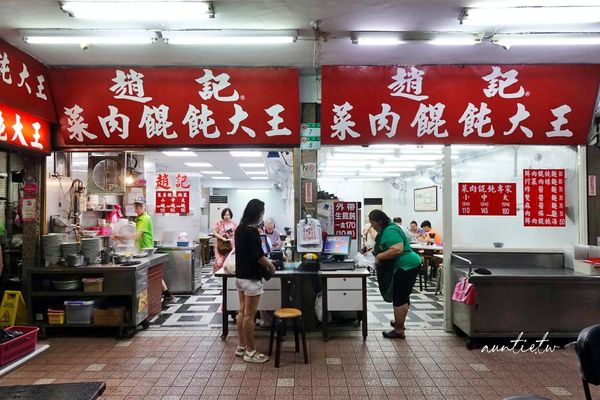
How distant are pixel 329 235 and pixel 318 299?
839mm

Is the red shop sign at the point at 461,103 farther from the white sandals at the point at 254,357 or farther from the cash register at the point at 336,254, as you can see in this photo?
the white sandals at the point at 254,357

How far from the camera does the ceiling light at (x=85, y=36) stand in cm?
372

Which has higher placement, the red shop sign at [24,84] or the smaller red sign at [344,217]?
the red shop sign at [24,84]

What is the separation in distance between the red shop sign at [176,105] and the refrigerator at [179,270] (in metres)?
2.92

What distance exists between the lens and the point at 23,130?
4355 mm

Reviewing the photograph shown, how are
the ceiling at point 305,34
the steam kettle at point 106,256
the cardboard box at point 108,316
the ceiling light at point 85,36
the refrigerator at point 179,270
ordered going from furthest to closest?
the refrigerator at point 179,270, the steam kettle at point 106,256, the cardboard box at point 108,316, the ceiling light at point 85,36, the ceiling at point 305,34

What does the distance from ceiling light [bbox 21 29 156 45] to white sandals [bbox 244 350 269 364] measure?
3319 millimetres

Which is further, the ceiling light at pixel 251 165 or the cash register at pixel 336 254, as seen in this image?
the ceiling light at pixel 251 165

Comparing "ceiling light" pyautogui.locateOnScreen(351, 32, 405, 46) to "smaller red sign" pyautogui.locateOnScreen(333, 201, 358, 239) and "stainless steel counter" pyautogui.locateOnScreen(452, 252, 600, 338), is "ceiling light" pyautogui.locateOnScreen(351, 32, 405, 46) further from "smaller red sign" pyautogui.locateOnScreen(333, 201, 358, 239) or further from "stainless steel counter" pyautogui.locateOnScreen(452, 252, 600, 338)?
"stainless steel counter" pyautogui.locateOnScreen(452, 252, 600, 338)

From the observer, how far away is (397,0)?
3250mm

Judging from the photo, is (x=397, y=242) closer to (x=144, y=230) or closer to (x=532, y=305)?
(x=532, y=305)

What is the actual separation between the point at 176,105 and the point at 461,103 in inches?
133

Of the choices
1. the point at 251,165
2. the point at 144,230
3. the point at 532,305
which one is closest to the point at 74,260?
the point at 144,230

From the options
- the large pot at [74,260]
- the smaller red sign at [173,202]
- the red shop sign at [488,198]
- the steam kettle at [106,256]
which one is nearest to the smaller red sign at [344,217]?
the red shop sign at [488,198]
